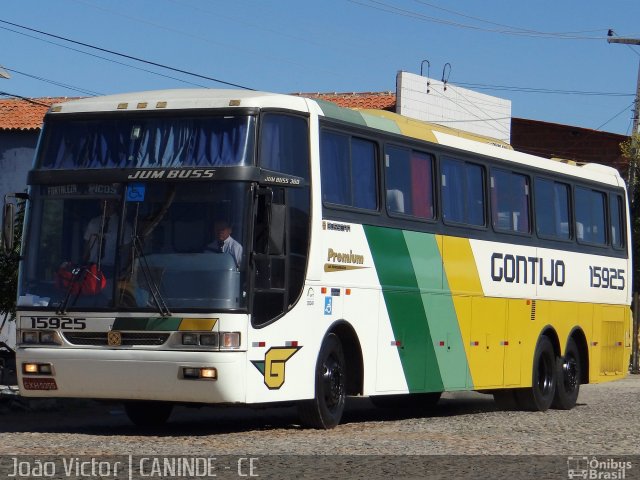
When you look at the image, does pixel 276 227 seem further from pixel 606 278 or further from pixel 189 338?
pixel 606 278

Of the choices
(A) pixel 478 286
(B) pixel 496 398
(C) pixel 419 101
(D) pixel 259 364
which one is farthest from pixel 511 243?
(C) pixel 419 101

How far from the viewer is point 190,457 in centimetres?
1163

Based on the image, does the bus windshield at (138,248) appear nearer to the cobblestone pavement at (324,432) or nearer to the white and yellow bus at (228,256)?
the white and yellow bus at (228,256)

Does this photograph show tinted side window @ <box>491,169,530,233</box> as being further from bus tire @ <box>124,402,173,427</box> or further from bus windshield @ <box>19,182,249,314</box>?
bus windshield @ <box>19,182,249,314</box>

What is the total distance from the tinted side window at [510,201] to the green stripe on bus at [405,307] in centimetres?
273

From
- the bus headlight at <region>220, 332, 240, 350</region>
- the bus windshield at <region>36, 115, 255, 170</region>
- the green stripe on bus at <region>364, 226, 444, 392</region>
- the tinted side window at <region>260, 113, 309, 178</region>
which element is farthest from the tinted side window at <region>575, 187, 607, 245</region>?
the bus headlight at <region>220, 332, 240, 350</region>

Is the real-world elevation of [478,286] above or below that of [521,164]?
below

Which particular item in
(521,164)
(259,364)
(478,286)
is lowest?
(259,364)

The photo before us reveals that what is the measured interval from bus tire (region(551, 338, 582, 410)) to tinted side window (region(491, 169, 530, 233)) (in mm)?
2311

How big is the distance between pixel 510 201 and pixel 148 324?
7515mm

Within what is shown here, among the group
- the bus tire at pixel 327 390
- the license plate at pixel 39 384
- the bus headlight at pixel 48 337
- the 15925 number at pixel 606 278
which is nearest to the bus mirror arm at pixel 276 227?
the bus tire at pixel 327 390

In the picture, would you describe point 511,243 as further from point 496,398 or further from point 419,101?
point 419,101

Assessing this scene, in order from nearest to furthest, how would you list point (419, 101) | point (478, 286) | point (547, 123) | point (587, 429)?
1. point (587, 429)
2. point (478, 286)
3. point (419, 101)
4. point (547, 123)

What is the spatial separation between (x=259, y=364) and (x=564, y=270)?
8.66 meters
